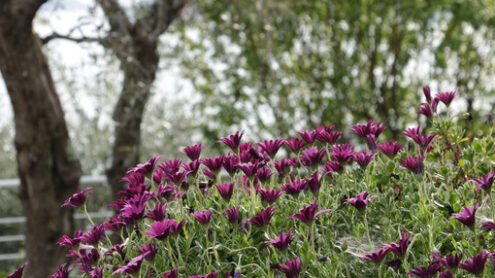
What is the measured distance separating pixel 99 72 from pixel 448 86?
16.3 feet

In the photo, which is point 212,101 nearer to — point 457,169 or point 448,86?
point 448,86

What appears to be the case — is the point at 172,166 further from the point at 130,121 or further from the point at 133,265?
the point at 130,121

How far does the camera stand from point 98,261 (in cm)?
171

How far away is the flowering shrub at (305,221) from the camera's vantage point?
152 centimetres

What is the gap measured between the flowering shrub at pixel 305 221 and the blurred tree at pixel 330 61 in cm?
452

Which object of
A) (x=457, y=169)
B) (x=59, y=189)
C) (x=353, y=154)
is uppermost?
(x=353, y=154)

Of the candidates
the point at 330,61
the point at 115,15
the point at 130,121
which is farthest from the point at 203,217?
the point at 330,61

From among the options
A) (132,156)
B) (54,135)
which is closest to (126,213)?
→ (54,135)

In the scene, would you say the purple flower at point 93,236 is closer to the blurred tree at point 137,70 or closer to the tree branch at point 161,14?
the blurred tree at point 137,70

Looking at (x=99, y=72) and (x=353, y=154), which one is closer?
(x=353, y=154)

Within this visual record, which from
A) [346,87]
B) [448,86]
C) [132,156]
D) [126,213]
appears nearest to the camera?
[126,213]

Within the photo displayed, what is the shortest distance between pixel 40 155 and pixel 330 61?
4082 mm

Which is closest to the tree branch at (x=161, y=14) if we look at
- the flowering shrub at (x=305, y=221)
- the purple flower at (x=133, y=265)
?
the flowering shrub at (x=305, y=221)

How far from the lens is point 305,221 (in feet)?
4.77
